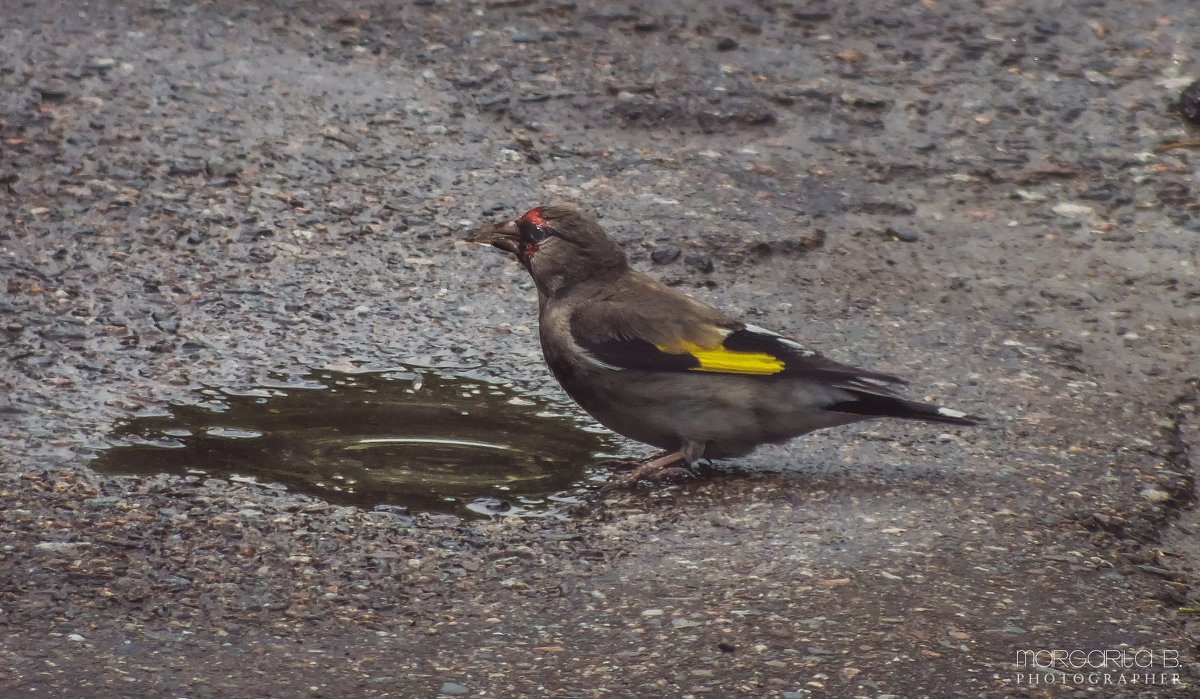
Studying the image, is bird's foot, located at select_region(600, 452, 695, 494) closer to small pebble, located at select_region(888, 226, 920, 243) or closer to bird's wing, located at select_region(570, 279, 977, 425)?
bird's wing, located at select_region(570, 279, 977, 425)

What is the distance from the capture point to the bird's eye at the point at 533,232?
18.3 ft

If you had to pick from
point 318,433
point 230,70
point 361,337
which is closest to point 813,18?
point 230,70

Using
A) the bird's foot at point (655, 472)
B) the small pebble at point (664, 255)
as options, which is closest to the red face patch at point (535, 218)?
the bird's foot at point (655, 472)

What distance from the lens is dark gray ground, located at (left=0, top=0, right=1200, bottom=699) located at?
4.07 metres

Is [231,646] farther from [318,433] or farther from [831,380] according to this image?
[831,380]

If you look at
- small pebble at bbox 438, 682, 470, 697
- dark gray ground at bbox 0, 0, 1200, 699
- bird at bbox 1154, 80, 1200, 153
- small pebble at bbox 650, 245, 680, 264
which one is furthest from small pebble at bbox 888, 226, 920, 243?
small pebble at bbox 438, 682, 470, 697

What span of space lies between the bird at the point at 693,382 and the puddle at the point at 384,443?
1.01ft

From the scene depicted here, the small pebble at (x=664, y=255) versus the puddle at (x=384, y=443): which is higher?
the small pebble at (x=664, y=255)

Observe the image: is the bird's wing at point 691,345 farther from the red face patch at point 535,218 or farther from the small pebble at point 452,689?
the small pebble at point 452,689

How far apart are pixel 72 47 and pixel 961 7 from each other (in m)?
5.11

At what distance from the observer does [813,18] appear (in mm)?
8906

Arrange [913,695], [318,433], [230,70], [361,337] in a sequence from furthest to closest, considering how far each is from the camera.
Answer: [230,70], [361,337], [318,433], [913,695]

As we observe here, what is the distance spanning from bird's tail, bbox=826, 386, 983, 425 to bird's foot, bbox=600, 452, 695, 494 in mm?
558

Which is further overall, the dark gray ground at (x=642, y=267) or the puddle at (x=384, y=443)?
the puddle at (x=384, y=443)
